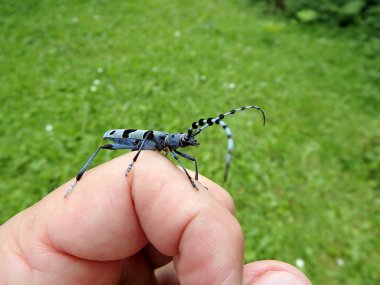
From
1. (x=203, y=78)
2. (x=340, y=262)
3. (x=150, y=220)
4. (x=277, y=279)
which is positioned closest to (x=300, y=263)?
(x=340, y=262)

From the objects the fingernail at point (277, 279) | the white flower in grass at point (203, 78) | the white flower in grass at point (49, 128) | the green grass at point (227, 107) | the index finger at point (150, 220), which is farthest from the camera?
the white flower in grass at point (203, 78)

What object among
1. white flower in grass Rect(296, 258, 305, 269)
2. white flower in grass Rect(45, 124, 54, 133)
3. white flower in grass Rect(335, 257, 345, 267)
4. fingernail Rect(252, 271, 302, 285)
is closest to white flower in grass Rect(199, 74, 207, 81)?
white flower in grass Rect(45, 124, 54, 133)

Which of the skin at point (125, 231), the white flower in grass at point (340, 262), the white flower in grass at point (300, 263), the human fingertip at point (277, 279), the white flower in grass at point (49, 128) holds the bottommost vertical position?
the white flower in grass at point (340, 262)

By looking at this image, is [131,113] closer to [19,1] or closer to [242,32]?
[242,32]

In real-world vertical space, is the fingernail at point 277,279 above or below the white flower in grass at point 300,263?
above

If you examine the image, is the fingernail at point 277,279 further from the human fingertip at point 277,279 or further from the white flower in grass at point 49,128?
the white flower in grass at point 49,128

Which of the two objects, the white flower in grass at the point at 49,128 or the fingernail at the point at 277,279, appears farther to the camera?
the white flower in grass at the point at 49,128

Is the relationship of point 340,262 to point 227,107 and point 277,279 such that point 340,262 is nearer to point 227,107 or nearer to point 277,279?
point 277,279

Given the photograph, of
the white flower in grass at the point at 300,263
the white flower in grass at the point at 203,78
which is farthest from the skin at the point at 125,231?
the white flower in grass at the point at 203,78
